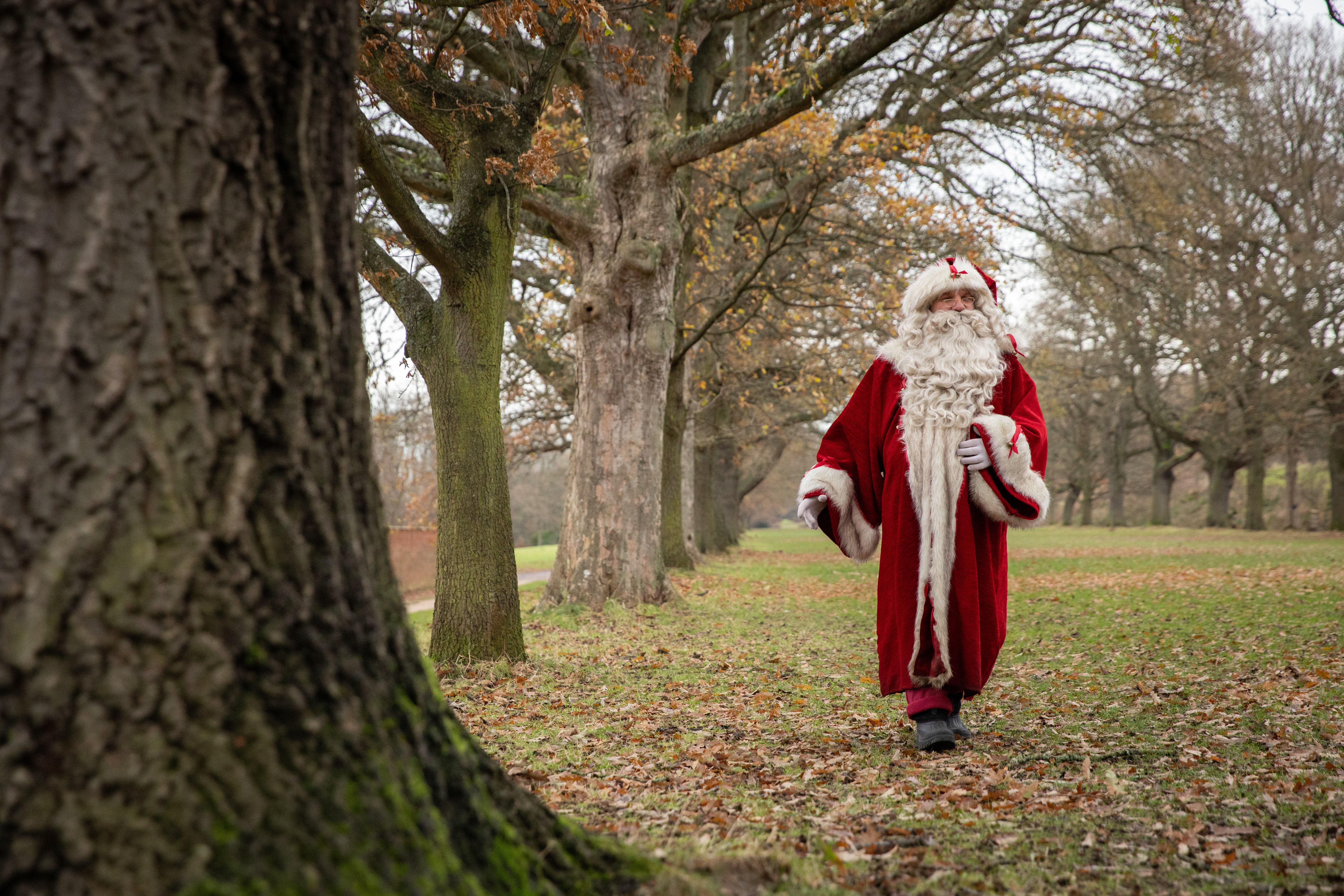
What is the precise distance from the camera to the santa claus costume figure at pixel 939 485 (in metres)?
3.89

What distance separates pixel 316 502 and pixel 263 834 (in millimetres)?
566

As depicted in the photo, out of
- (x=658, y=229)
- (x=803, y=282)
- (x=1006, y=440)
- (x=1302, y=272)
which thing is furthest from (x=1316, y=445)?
(x=1006, y=440)

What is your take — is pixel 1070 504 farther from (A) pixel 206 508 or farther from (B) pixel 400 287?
(A) pixel 206 508

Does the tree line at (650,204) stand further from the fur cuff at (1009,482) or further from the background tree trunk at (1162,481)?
the background tree trunk at (1162,481)

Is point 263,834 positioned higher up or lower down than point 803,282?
lower down

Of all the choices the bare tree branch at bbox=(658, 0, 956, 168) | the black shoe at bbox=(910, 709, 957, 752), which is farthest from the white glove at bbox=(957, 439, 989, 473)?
the bare tree branch at bbox=(658, 0, 956, 168)

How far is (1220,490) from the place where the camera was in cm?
2822

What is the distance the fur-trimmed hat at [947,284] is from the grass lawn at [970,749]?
216cm

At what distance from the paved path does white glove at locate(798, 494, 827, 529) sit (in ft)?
19.9

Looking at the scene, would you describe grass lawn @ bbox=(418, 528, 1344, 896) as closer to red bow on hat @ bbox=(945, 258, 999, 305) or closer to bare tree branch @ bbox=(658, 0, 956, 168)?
red bow on hat @ bbox=(945, 258, 999, 305)

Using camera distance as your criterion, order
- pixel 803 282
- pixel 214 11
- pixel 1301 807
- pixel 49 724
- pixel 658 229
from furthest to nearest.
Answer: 1. pixel 803 282
2. pixel 658 229
3. pixel 1301 807
4. pixel 214 11
5. pixel 49 724

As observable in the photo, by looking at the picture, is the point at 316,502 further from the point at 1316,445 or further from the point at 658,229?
the point at 1316,445

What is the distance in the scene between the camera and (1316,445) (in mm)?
24484

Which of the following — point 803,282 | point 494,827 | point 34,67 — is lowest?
point 494,827
